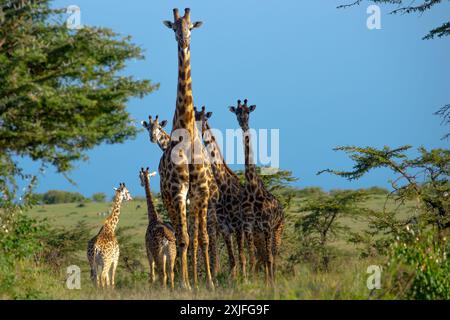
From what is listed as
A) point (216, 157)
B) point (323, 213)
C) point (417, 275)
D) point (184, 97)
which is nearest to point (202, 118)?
point (216, 157)

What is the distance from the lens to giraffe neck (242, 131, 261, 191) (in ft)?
51.0

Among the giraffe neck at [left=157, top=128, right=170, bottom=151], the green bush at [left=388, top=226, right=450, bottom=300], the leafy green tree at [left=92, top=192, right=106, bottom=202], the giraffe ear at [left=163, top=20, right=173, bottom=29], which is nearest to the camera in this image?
the green bush at [left=388, top=226, right=450, bottom=300]

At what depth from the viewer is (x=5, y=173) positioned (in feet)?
43.5

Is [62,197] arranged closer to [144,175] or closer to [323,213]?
[323,213]

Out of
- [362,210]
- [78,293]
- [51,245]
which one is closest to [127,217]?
[51,245]

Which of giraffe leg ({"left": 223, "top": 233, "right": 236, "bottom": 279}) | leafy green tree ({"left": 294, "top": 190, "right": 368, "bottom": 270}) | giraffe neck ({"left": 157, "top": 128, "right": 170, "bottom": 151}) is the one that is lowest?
giraffe leg ({"left": 223, "top": 233, "right": 236, "bottom": 279})

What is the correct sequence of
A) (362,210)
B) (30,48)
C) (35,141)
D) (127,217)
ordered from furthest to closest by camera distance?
(127,217), (362,210), (35,141), (30,48)

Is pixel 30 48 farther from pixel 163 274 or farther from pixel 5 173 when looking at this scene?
pixel 163 274

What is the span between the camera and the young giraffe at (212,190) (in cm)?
1568

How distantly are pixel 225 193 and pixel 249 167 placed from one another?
56.8 inches

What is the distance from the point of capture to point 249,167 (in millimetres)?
15867

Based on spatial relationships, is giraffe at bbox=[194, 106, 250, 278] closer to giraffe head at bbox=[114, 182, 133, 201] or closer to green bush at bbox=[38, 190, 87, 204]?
giraffe head at bbox=[114, 182, 133, 201]

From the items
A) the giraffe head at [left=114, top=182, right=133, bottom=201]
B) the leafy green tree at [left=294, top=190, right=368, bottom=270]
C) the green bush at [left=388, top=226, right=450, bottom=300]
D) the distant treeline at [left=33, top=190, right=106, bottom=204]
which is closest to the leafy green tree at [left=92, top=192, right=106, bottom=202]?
the distant treeline at [left=33, top=190, right=106, bottom=204]

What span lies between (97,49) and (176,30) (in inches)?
76.8
